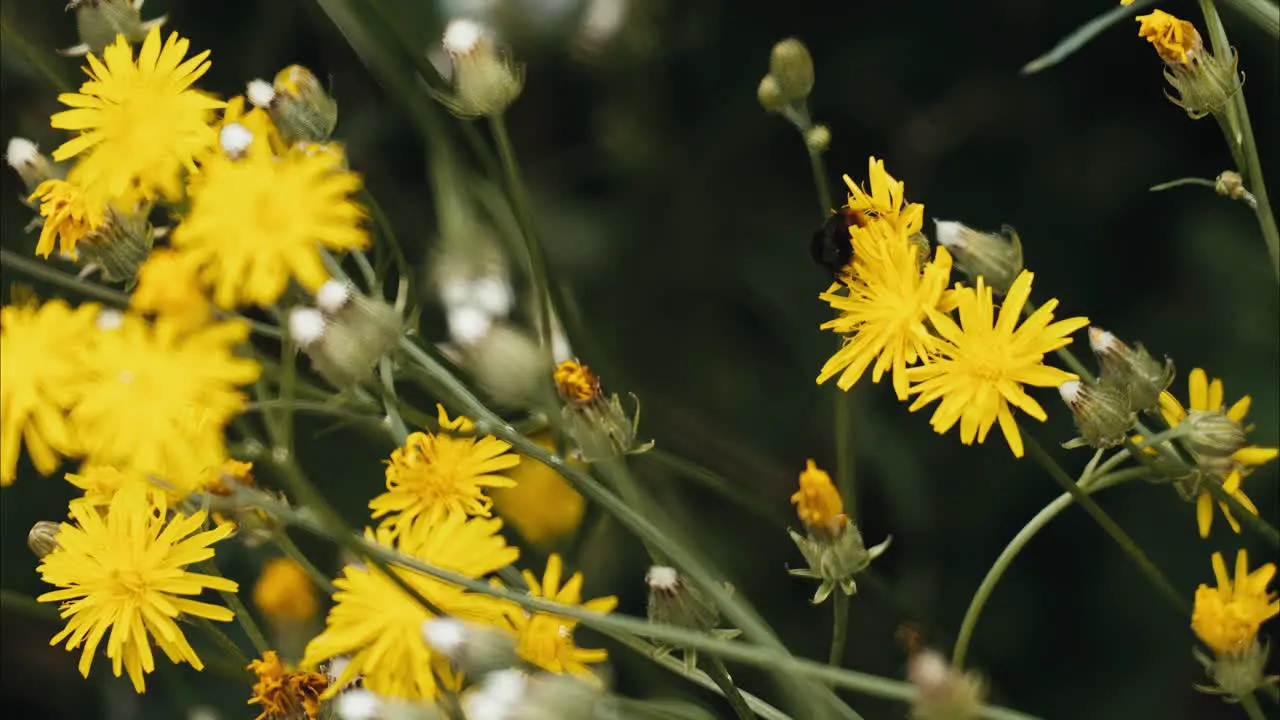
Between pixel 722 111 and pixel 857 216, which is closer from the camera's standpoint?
pixel 857 216

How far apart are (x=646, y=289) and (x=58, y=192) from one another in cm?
55

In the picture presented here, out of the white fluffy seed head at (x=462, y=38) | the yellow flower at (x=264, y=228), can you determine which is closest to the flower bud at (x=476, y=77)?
the white fluffy seed head at (x=462, y=38)

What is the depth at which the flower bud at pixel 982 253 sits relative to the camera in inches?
26.5

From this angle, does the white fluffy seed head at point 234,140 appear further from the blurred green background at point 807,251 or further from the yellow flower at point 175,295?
the blurred green background at point 807,251

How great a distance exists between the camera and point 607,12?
112cm

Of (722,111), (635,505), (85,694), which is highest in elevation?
(722,111)

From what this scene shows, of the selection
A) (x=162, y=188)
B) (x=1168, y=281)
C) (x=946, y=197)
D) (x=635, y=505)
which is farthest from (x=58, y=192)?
(x=1168, y=281)

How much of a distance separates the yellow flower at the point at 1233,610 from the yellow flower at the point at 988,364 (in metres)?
0.12

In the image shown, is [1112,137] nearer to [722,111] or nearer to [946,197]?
[946,197]

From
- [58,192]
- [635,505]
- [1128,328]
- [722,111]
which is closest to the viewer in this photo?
[635,505]

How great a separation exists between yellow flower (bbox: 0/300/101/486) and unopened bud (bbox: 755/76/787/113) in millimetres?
362

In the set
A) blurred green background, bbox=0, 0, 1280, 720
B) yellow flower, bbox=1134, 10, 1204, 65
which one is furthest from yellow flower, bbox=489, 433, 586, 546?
yellow flower, bbox=1134, 10, 1204, 65

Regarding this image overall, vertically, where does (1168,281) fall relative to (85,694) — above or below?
above

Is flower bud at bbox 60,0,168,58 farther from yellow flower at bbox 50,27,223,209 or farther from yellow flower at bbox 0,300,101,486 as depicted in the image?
yellow flower at bbox 0,300,101,486
